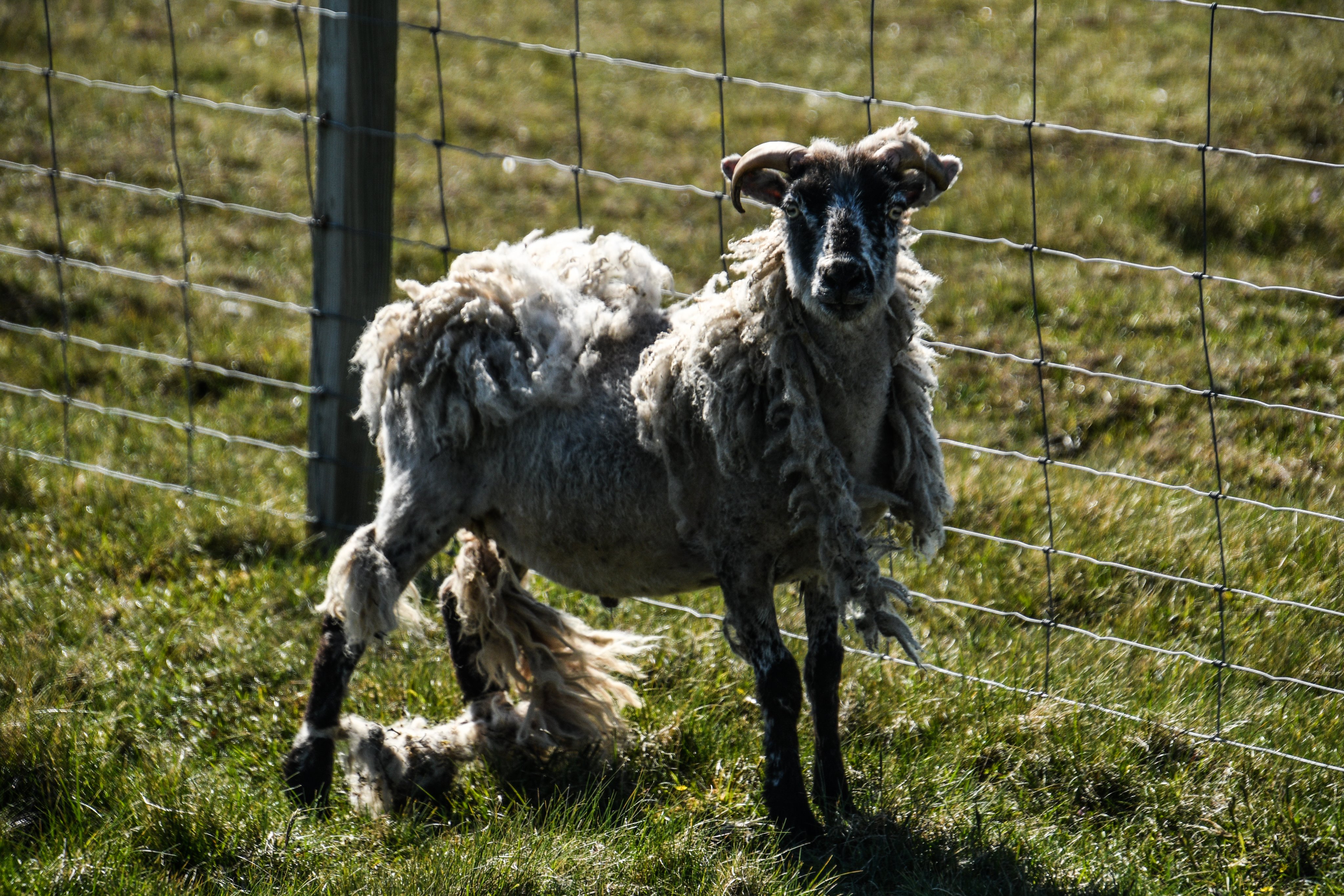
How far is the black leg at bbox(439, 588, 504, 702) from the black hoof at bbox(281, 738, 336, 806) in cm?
47

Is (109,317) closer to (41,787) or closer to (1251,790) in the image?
(41,787)

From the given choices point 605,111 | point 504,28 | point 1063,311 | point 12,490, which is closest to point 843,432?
point 1063,311

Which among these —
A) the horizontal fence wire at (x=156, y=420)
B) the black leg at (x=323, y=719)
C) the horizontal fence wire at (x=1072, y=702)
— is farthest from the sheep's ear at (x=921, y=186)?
the horizontal fence wire at (x=156, y=420)

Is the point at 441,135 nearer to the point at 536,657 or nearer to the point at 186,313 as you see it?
the point at 186,313

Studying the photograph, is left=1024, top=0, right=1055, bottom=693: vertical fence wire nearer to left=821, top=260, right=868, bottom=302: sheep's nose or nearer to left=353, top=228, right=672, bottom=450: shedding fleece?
left=821, top=260, right=868, bottom=302: sheep's nose

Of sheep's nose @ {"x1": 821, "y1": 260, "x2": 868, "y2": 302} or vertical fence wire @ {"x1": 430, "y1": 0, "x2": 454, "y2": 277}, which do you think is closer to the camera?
sheep's nose @ {"x1": 821, "y1": 260, "x2": 868, "y2": 302}

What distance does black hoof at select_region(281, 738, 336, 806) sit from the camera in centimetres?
393

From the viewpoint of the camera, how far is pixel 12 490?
224 inches

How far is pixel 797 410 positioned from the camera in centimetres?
333

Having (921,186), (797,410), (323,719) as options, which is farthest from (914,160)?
(323,719)

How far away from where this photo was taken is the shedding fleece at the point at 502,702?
390cm

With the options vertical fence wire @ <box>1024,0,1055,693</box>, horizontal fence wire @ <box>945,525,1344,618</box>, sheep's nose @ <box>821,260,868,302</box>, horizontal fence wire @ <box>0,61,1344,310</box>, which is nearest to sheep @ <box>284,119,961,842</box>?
sheep's nose @ <box>821,260,868,302</box>

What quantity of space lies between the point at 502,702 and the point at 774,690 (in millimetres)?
1080

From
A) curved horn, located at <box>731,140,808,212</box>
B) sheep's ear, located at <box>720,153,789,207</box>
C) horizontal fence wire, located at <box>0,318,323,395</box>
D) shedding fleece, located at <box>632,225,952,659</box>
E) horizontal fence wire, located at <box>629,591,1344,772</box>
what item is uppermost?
curved horn, located at <box>731,140,808,212</box>
